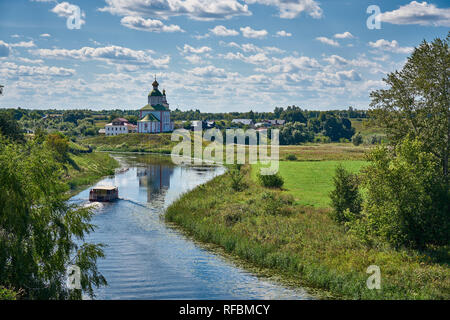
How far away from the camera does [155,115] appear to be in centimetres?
16500

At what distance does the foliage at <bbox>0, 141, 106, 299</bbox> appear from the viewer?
18.6 metres

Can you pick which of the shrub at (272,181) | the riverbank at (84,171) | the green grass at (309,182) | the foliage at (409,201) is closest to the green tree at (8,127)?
the riverbank at (84,171)

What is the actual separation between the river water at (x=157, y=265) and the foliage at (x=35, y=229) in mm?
5160

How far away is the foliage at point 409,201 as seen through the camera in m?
28.0

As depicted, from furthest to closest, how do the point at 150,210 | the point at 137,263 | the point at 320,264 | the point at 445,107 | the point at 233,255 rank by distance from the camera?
the point at 150,210, the point at 445,107, the point at 233,255, the point at 137,263, the point at 320,264

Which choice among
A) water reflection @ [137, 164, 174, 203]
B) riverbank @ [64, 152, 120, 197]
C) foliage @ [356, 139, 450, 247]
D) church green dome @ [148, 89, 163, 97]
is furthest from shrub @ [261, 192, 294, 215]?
church green dome @ [148, 89, 163, 97]

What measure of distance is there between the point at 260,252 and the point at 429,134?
15.9 meters

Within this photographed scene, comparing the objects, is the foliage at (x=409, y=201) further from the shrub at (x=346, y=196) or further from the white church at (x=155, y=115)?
the white church at (x=155, y=115)

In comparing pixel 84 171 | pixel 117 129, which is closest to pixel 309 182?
pixel 84 171

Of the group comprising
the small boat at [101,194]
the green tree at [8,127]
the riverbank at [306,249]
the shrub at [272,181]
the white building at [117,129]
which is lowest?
the riverbank at [306,249]

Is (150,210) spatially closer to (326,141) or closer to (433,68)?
(433,68)
